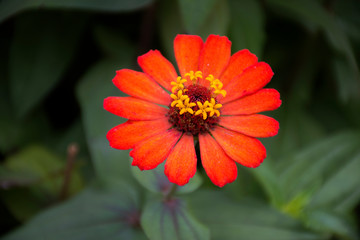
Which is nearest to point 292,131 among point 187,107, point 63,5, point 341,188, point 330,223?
point 341,188

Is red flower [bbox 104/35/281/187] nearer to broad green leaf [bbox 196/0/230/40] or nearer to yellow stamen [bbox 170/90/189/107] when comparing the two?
yellow stamen [bbox 170/90/189/107]

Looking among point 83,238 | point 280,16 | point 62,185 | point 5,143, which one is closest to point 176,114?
point 83,238

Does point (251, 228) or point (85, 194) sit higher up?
point (85, 194)

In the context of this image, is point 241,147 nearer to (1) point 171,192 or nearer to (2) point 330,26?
(1) point 171,192

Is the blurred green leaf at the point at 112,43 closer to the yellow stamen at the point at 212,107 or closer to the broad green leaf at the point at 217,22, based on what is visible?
the broad green leaf at the point at 217,22

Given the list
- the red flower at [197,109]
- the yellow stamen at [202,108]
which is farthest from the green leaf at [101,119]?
the yellow stamen at [202,108]

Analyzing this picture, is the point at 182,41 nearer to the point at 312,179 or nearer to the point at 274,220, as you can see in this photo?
the point at 274,220
